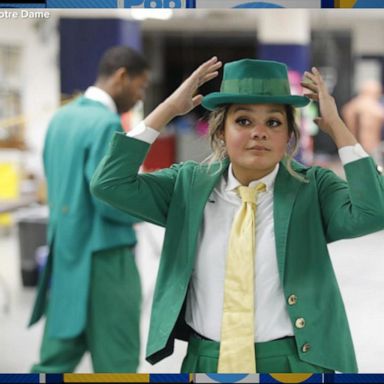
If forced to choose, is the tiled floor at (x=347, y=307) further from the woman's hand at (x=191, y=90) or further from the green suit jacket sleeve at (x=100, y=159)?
the woman's hand at (x=191, y=90)

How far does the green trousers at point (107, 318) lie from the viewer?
→ 2225 millimetres

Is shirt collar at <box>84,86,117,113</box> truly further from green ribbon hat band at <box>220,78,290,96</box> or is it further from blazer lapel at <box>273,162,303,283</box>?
blazer lapel at <box>273,162,303,283</box>

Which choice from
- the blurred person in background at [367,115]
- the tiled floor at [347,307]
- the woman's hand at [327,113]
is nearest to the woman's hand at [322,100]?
the woman's hand at [327,113]

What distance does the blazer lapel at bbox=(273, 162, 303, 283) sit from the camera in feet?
5.72

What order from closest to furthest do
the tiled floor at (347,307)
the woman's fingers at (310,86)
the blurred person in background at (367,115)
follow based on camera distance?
the woman's fingers at (310,86) < the tiled floor at (347,307) < the blurred person in background at (367,115)

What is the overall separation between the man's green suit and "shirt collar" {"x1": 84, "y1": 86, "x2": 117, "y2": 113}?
2 cm

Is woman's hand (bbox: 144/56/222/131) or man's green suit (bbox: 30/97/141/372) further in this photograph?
man's green suit (bbox: 30/97/141/372)

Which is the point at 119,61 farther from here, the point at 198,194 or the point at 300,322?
the point at 300,322

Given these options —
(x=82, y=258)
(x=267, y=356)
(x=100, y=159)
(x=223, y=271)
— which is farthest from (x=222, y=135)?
(x=82, y=258)

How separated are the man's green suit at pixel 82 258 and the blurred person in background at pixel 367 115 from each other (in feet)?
2.55

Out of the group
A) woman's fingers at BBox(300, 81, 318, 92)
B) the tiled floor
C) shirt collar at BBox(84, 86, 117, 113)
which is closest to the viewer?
woman's fingers at BBox(300, 81, 318, 92)

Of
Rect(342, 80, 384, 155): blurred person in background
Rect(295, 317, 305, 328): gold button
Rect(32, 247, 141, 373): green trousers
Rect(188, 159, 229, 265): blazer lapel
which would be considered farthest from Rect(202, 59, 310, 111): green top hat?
Rect(32, 247, 141, 373): green trousers

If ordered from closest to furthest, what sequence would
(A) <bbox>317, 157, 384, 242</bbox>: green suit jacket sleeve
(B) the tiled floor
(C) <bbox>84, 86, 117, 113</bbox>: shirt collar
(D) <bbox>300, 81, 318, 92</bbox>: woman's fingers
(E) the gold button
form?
(A) <bbox>317, 157, 384, 242</bbox>: green suit jacket sleeve, (E) the gold button, (D) <bbox>300, 81, 318, 92</bbox>: woman's fingers, (B) the tiled floor, (C) <bbox>84, 86, 117, 113</bbox>: shirt collar

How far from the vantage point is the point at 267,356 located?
5.88ft
